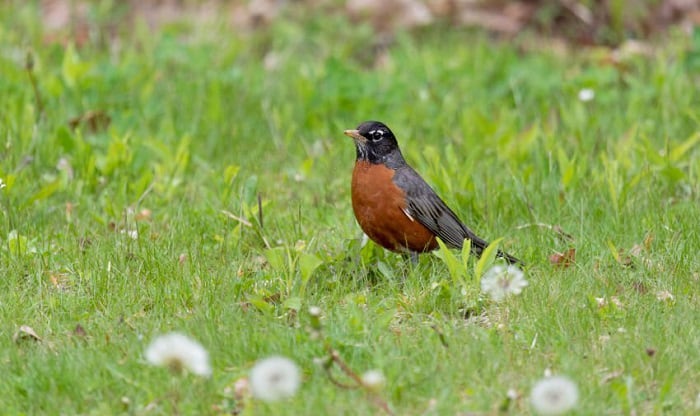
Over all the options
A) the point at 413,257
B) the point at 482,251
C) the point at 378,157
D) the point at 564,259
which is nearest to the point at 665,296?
the point at 564,259

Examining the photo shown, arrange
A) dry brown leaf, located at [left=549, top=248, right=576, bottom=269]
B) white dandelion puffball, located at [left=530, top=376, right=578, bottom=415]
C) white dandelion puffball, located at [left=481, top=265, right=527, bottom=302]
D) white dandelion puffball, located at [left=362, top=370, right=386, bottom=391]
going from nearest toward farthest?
white dandelion puffball, located at [left=530, top=376, right=578, bottom=415] → white dandelion puffball, located at [left=362, top=370, right=386, bottom=391] → white dandelion puffball, located at [left=481, top=265, right=527, bottom=302] → dry brown leaf, located at [left=549, top=248, right=576, bottom=269]

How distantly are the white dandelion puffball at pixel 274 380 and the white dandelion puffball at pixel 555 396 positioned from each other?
79 cm

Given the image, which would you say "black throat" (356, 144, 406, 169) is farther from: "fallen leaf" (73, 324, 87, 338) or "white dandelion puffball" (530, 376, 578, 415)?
"white dandelion puffball" (530, 376, 578, 415)

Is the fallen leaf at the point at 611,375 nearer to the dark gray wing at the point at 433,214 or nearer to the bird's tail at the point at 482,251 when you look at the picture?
the bird's tail at the point at 482,251

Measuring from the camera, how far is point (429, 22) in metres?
9.78

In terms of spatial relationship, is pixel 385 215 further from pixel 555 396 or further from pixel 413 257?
pixel 555 396

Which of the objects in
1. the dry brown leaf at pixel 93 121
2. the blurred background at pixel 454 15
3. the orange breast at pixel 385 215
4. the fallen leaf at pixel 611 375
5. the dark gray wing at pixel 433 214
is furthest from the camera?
the blurred background at pixel 454 15

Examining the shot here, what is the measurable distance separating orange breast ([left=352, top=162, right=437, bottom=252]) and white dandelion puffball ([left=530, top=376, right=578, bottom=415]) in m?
1.88

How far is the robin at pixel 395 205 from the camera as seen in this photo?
5.39 m

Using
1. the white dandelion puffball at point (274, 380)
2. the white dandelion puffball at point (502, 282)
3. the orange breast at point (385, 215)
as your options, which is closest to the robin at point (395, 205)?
the orange breast at point (385, 215)

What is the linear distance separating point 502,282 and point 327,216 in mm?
1958

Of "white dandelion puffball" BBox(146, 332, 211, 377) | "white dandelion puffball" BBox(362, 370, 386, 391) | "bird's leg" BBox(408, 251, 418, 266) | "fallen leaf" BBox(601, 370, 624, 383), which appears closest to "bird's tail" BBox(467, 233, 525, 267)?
"bird's leg" BBox(408, 251, 418, 266)

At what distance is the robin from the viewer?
5391 millimetres

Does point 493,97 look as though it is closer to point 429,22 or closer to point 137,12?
point 429,22
